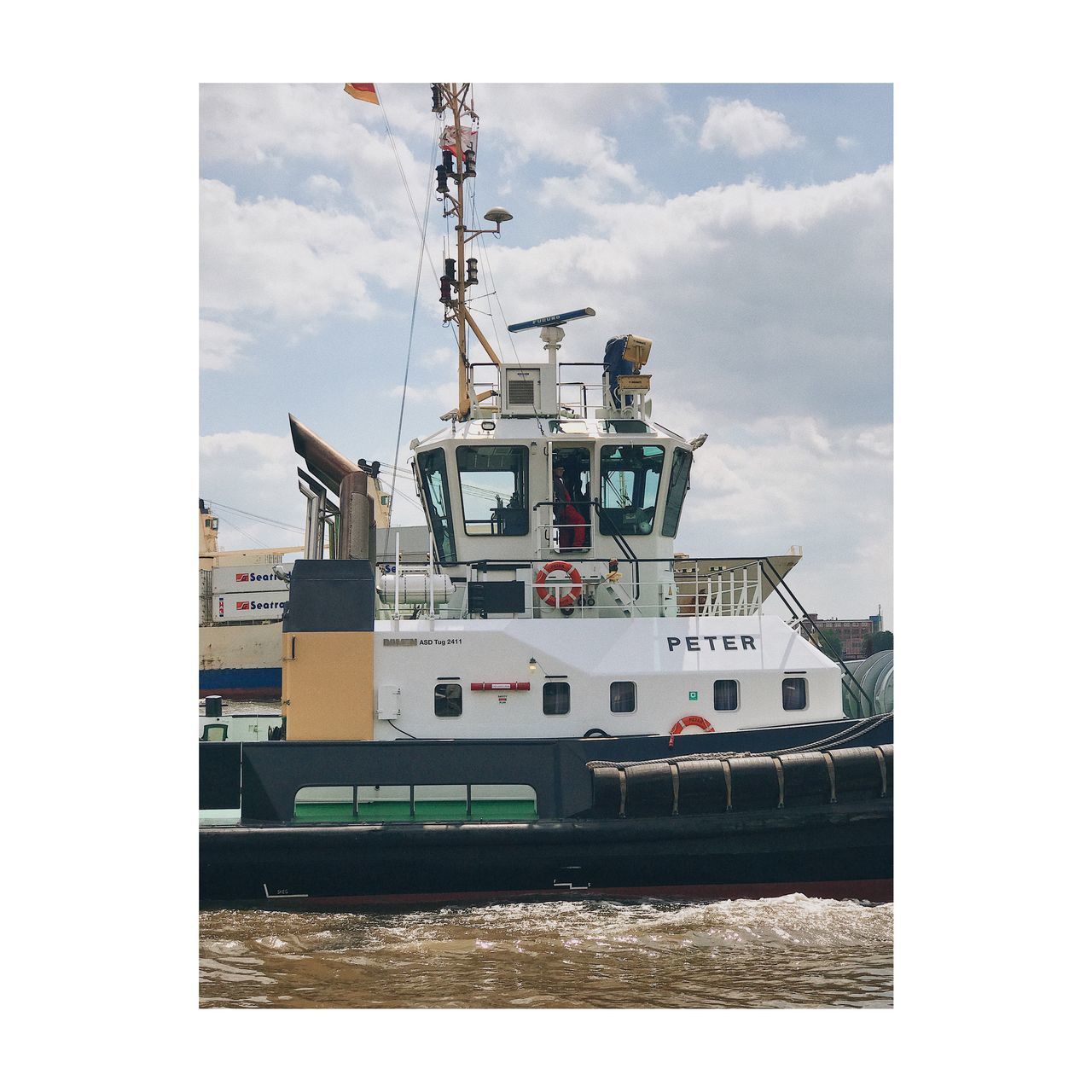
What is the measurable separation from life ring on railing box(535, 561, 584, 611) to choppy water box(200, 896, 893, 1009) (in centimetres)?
223

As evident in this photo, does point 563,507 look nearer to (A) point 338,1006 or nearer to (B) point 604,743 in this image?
(B) point 604,743

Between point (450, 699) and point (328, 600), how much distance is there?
3.65ft

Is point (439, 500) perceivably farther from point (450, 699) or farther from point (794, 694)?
point (794, 694)

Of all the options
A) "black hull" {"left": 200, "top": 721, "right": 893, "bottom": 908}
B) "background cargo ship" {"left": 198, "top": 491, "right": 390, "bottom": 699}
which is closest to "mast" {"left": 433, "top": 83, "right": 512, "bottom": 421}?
"black hull" {"left": 200, "top": 721, "right": 893, "bottom": 908}

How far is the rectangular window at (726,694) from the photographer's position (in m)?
7.27

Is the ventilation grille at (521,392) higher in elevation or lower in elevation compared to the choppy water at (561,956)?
higher

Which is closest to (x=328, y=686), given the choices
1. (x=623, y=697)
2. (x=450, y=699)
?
(x=450, y=699)

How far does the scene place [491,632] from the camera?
7129 mm

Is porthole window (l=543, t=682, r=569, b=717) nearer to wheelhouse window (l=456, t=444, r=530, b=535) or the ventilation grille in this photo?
wheelhouse window (l=456, t=444, r=530, b=535)

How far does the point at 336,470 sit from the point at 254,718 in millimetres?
2136

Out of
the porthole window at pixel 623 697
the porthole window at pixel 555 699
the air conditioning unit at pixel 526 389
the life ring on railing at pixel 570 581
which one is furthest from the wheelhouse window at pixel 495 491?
the porthole window at pixel 623 697

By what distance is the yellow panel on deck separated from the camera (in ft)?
22.8

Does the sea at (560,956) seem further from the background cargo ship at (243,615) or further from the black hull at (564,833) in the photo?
the background cargo ship at (243,615)

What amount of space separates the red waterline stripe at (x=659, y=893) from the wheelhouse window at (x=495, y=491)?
9.08ft
